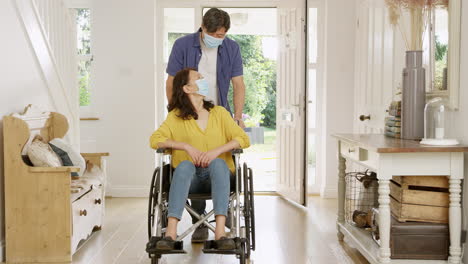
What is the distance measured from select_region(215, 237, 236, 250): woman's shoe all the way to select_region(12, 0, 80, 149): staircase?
2036mm

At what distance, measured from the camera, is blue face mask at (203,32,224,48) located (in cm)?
383

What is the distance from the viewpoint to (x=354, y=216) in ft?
12.8

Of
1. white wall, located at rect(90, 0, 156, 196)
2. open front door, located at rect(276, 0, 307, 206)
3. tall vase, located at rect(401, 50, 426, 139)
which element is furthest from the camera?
white wall, located at rect(90, 0, 156, 196)

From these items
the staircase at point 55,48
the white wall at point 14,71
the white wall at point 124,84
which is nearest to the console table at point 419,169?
the white wall at point 14,71

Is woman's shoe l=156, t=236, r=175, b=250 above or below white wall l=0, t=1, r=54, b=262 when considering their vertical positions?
below

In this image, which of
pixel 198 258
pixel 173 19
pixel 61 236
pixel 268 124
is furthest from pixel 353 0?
pixel 268 124

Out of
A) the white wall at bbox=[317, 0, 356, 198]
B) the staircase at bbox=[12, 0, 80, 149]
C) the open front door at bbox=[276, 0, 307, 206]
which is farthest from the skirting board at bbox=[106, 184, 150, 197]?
the white wall at bbox=[317, 0, 356, 198]

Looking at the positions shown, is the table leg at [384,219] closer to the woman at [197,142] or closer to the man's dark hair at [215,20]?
the woman at [197,142]

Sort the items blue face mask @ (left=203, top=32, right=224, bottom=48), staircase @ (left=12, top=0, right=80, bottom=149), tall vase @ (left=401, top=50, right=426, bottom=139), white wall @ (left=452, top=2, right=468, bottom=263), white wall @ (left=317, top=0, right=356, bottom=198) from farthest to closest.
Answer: white wall @ (left=317, top=0, right=356, bottom=198)
staircase @ (left=12, top=0, right=80, bottom=149)
blue face mask @ (left=203, top=32, right=224, bottom=48)
tall vase @ (left=401, top=50, right=426, bottom=139)
white wall @ (left=452, top=2, right=468, bottom=263)

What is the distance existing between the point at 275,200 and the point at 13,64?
2.99m

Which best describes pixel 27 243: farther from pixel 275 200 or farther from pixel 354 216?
pixel 275 200

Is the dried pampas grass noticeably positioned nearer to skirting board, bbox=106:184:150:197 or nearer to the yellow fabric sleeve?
the yellow fabric sleeve

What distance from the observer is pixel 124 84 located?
6.03 meters

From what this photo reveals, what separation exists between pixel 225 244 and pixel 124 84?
3389 mm
